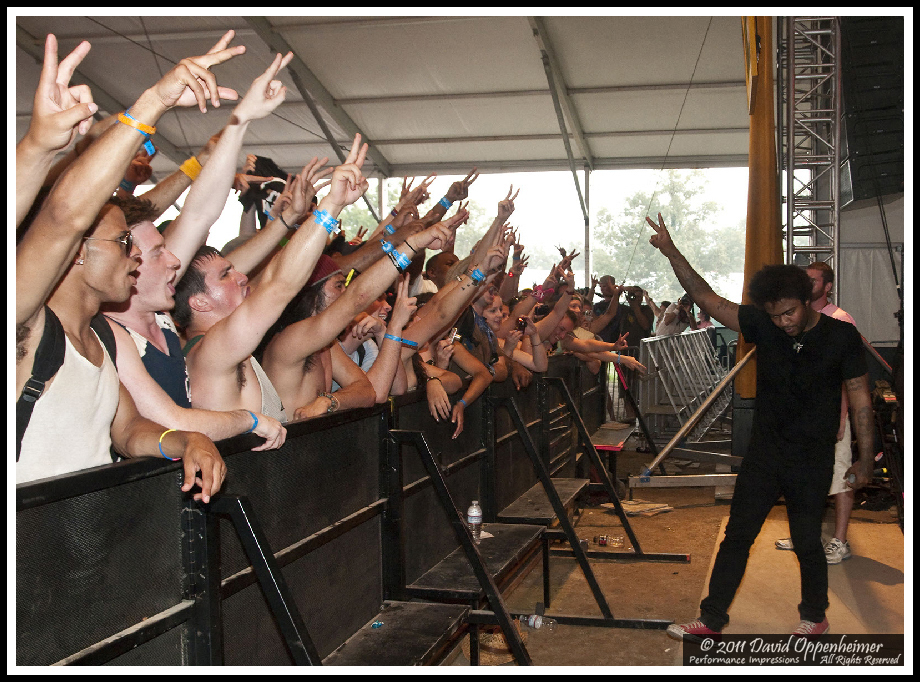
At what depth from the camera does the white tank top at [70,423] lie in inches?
83.4

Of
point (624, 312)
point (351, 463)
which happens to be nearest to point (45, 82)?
point (351, 463)

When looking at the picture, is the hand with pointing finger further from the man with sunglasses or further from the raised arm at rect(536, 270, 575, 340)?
the raised arm at rect(536, 270, 575, 340)

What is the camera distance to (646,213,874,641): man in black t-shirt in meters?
4.31

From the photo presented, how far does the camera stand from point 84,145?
3.18 metres

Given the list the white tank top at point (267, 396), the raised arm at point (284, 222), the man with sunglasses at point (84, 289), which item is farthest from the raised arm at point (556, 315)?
the man with sunglasses at point (84, 289)

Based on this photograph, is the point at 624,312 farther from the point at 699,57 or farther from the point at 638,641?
the point at 638,641

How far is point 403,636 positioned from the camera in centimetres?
336

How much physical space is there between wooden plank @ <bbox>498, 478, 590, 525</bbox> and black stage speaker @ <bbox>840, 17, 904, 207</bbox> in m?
6.50

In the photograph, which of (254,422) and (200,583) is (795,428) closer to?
(254,422)

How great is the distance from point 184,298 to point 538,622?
3060 millimetres

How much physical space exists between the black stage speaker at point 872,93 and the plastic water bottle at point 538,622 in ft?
26.2

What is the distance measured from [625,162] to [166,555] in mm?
17724

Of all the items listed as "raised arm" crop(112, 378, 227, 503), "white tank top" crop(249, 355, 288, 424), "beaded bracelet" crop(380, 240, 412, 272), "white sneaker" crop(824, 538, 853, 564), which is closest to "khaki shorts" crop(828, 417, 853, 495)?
"white sneaker" crop(824, 538, 853, 564)

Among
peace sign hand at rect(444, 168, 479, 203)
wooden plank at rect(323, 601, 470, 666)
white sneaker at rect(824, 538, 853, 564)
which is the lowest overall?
white sneaker at rect(824, 538, 853, 564)
